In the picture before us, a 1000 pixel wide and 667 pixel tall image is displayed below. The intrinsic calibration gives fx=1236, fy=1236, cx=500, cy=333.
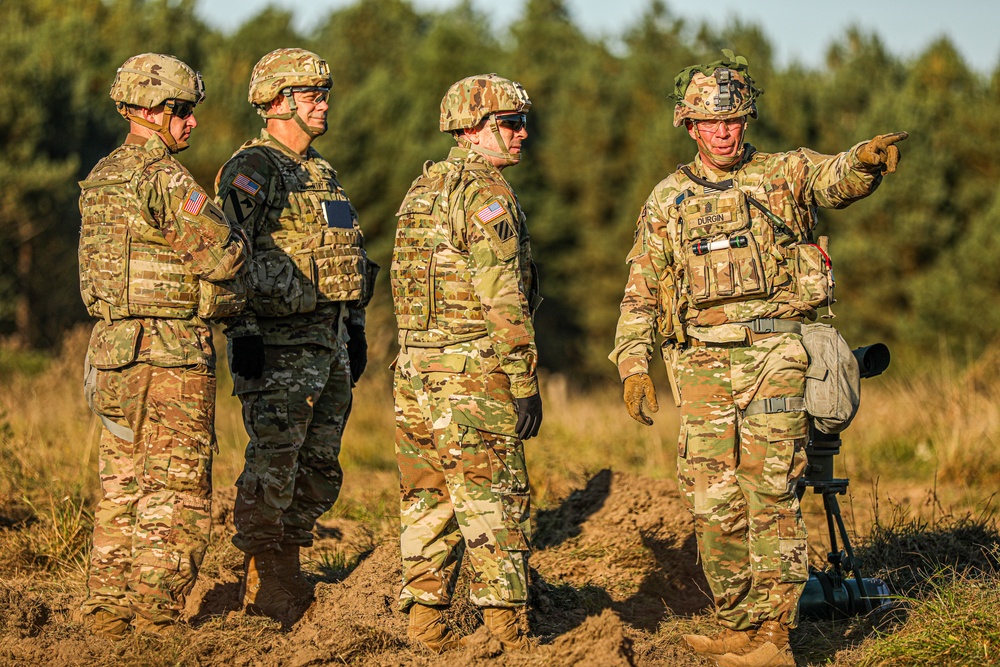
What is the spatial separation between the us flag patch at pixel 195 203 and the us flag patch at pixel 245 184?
53cm

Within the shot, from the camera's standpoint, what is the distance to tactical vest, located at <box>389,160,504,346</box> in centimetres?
537

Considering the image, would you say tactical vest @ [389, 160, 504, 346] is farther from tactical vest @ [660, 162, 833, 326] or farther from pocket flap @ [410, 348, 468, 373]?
tactical vest @ [660, 162, 833, 326]

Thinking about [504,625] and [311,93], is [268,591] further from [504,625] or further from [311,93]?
[311,93]

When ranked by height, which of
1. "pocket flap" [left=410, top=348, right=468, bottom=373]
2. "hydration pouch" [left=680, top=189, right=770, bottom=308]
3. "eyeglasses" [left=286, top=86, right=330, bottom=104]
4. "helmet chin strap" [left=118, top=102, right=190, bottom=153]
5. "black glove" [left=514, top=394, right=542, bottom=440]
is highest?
"eyeglasses" [left=286, top=86, right=330, bottom=104]

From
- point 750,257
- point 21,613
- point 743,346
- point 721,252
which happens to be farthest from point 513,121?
point 21,613

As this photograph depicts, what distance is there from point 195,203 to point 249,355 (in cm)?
81

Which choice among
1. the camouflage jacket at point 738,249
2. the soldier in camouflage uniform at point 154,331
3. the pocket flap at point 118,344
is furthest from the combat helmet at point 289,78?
the camouflage jacket at point 738,249

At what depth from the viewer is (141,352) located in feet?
17.9

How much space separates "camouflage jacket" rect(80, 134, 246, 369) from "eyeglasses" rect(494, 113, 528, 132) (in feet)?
4.25

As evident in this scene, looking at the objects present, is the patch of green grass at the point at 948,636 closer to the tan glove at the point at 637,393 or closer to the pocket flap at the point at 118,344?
the tan glove at the point at 637,393

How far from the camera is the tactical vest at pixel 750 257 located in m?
5.50

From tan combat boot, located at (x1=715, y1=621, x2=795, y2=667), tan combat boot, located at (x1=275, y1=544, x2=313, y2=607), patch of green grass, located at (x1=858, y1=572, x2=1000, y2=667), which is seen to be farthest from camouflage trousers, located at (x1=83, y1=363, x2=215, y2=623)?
patch of green grass, located at (x1=858, y1=572, x2=1000, y2=667)

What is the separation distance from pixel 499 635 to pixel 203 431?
1.60 meters

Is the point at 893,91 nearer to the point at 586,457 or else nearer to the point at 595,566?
the point at 586,457
